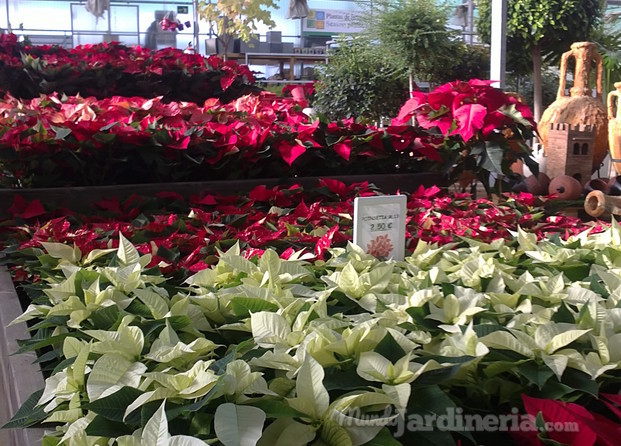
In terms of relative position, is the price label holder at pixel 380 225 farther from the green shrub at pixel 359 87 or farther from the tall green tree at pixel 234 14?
the green shrub at pixel 359 87

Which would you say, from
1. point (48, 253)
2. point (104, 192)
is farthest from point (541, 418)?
point (104, 192)

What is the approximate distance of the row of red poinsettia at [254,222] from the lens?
1.28 metres

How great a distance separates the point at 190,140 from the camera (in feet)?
5.97

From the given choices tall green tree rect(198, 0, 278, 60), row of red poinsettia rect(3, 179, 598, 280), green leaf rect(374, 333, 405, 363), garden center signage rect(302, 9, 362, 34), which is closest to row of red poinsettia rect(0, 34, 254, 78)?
tall green tree rect(198, 0, 278, 60)

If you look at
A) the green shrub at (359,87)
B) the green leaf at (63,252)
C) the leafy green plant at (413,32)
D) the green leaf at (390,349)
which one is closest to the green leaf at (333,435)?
the green leaf at (390,349)

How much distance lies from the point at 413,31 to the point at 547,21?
3.58 ft

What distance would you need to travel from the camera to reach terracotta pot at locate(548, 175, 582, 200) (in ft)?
8.40

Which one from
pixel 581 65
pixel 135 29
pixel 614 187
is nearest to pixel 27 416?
pixel 614 187

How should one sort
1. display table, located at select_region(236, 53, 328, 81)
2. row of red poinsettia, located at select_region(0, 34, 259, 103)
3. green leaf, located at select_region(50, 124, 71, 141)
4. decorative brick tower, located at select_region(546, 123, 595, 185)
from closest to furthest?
green leaf, located at select_region(50, 124, 71, 141) → decorative brick tower, located at select_region(546, 123, 595, 185) → row of red poinsettia, located at select_region(0, 34, 259, 103) → display table, located at select_region(236, 53, 328, 81)

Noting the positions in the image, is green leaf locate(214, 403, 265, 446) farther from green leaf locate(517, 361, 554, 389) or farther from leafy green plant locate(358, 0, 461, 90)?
leafy green plant locate(358, 0, 461, 90)

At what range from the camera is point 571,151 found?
2881mm

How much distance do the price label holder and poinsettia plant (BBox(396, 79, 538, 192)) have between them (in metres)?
0.77

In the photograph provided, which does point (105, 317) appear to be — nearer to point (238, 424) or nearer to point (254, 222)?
point (238, 424)

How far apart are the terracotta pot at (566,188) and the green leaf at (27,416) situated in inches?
86.2
